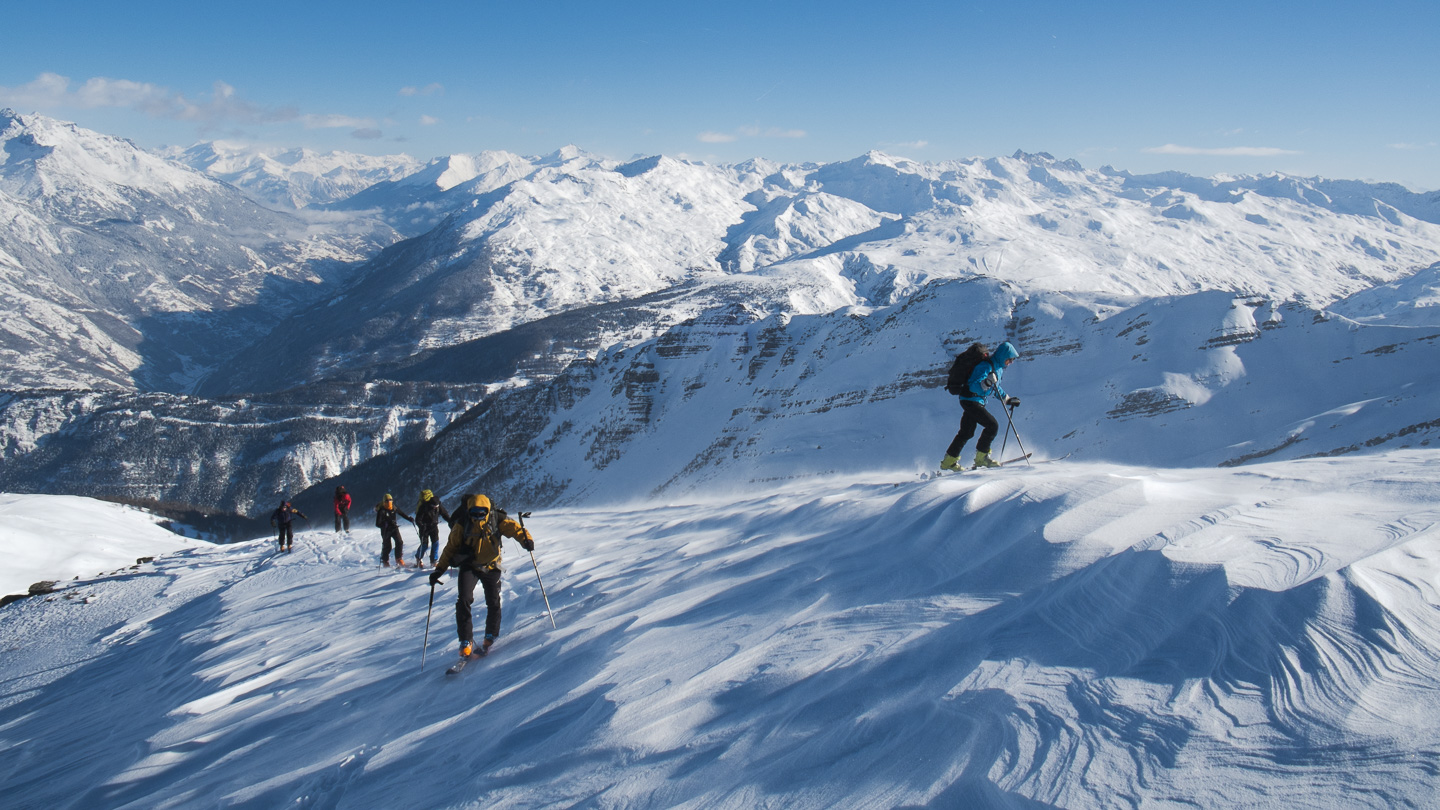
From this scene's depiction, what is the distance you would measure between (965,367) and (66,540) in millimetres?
27476

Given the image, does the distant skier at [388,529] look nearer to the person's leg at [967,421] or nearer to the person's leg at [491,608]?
the person's leg at [491,608]

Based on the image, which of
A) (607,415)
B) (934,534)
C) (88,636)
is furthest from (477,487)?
(934,534)

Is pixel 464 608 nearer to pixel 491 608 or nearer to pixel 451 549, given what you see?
pixel 491 608

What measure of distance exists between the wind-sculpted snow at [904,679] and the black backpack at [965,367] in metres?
2.85

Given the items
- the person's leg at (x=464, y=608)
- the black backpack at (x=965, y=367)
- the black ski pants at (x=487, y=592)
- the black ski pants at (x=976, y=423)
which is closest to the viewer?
the person's leg at (x=464, y=608)

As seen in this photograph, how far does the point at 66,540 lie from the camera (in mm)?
21656

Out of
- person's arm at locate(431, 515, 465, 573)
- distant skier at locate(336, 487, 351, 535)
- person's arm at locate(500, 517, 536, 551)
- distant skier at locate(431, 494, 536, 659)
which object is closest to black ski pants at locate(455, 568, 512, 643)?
distant skier at locate(431, 494, 536, 659)

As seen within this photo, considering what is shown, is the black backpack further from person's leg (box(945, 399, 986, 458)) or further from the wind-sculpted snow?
the wind-sculpted snow

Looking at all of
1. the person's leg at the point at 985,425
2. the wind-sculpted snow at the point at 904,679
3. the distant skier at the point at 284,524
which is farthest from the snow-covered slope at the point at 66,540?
the person's leg at the point at 985,425

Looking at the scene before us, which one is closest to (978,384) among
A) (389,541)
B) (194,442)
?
(389,541)

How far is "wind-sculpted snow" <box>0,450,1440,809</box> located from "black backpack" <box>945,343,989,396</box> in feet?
9.34

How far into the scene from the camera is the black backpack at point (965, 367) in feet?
40.5

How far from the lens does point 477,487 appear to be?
7638 cm

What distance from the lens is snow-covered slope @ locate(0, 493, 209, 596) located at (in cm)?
1912
